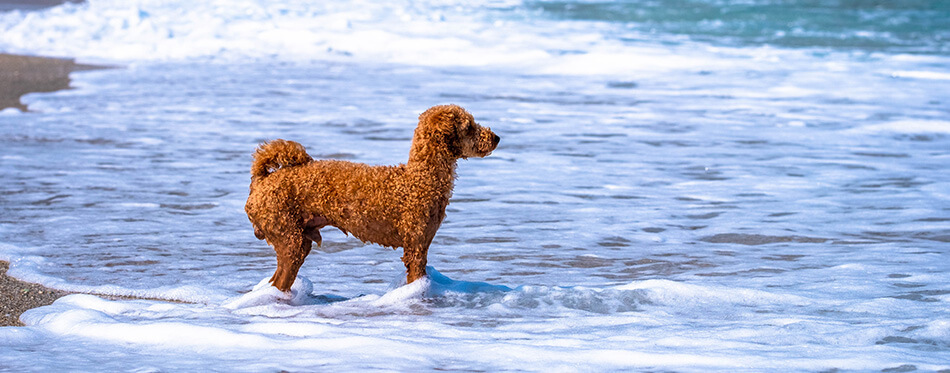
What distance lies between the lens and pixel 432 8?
100.0 ft

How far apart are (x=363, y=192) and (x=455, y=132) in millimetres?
475

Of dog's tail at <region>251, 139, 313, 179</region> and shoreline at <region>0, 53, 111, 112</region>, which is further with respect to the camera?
shoreline at <region>0, 53, 111, 112</region>

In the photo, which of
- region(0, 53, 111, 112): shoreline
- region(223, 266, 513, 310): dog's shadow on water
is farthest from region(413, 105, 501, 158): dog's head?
region(0, 53, 111, 112): shoreline

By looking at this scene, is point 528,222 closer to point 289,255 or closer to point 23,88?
point 289,255

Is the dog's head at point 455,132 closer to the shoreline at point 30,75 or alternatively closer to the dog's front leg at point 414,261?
the dog's front leg at point 414,261

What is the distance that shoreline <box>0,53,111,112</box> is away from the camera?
42.7 feet

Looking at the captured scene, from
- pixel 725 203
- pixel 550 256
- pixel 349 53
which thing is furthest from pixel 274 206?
pixel 349 53

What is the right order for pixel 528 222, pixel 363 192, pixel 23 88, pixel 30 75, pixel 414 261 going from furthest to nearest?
pixel 30 75, pixel 23 88, pixel 528 222, pixel 414 261, pixel 363 192

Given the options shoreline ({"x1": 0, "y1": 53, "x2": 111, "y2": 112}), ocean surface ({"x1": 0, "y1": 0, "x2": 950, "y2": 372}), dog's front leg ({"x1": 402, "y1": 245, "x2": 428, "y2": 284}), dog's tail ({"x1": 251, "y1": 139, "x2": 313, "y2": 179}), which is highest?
dog's tail ({"x1": 251, "y1": 139, "x2": 313, "y2": 179})

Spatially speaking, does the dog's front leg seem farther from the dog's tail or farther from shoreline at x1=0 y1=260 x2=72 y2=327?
shoreline at x1=0 y1=260 x2=72 y2=327

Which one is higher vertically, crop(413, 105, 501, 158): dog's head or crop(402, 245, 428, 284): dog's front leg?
crop(413, 105, 501, 158): dog's head

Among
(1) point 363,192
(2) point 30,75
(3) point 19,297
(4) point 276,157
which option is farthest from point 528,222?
(2) point 30,75

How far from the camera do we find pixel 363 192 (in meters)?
4.38

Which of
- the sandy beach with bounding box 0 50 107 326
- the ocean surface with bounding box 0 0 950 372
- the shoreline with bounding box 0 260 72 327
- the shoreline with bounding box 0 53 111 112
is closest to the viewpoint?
the ocean surface with bounding box 0 0 950 372
